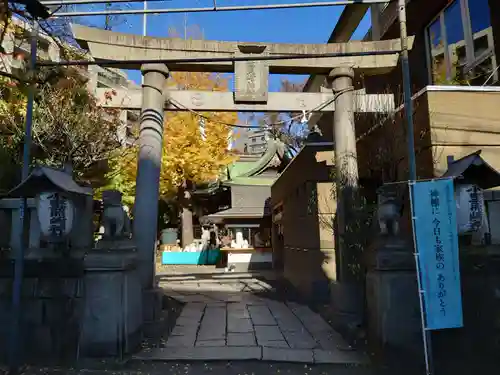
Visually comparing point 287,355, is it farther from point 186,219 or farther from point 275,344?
point 186,219

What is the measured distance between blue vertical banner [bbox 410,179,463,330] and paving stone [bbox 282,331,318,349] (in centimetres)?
224

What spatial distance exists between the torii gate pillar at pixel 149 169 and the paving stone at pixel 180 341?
1.08m

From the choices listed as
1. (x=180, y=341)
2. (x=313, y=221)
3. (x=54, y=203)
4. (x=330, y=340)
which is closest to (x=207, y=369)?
(x=180, y=341)

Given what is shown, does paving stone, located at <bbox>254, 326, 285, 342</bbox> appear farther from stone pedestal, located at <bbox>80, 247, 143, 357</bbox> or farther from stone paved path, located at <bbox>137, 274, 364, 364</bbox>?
stone pedestal, located at <bbox>80, 247, 143, 357</bbox>

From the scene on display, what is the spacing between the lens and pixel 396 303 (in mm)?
5309

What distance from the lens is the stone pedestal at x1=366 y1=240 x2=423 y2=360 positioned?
17.2 feet

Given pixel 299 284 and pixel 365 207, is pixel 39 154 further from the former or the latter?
pixel 365 207

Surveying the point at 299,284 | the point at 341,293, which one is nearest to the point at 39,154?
the point at 299,284

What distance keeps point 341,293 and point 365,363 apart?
186cm

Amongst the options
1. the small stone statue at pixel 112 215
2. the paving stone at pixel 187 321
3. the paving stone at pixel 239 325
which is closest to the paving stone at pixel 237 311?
the paving stone at pixel 239 325

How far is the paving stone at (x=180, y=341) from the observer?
255 inches

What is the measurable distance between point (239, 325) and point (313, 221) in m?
3.87

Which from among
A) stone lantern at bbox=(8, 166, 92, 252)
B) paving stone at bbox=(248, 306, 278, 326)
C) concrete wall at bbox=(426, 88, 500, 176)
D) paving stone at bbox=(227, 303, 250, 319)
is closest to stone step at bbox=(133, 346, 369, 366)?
paving stone at bbox=(248, 306, 278, 326)

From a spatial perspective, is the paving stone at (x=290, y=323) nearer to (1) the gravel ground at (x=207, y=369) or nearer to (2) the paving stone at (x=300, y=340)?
(2) the paving stone at (x=300, y=340)
